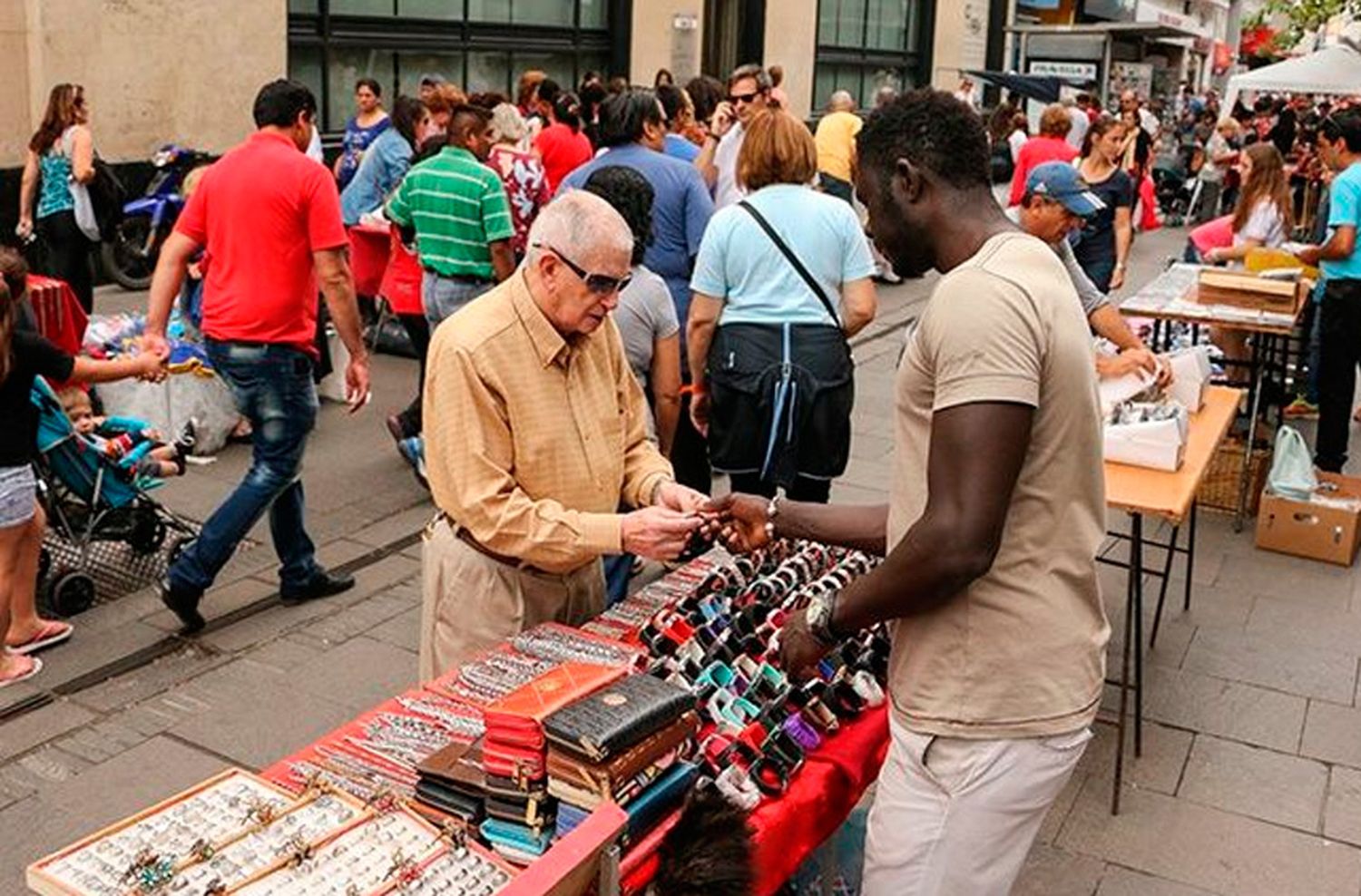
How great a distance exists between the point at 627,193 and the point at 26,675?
2790 mm

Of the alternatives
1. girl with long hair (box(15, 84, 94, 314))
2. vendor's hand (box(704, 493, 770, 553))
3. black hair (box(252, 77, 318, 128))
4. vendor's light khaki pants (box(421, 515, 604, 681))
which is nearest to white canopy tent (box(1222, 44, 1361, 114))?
girl with long hair (box(15, 84, 94, 314))

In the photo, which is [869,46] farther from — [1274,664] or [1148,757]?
[1148,757]

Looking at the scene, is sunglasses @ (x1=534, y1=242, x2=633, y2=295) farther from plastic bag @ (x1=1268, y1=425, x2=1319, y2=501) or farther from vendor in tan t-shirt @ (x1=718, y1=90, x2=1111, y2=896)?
plastic bag @ (x1=1268, y1=425, x2=1319, y2=501)

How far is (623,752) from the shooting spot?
2.26 m

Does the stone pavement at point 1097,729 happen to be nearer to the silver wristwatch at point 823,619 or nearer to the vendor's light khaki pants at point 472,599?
the vendor's light khaki pants at point 472,599

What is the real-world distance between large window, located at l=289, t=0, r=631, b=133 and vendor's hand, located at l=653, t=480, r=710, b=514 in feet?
36.6

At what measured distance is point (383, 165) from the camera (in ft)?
30.2

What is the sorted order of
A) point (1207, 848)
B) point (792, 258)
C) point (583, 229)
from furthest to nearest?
point (792, 258)
point (1207, 848)
point (583, 229)

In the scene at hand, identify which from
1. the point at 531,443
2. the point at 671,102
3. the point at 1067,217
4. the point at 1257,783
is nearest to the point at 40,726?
the point at 531,443

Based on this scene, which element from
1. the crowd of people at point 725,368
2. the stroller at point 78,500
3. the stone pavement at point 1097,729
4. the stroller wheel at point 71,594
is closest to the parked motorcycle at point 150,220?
the crowd of people at point 725,368

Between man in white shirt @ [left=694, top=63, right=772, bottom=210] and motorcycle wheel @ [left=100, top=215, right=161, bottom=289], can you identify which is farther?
motorcycle wheel @ [left=100, top=215, right=161, bottom=289]

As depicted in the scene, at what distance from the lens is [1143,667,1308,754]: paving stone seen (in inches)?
195

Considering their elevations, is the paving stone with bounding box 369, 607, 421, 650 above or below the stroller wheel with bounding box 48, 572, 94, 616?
below

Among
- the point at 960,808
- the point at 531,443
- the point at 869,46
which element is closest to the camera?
the point at 960,808
